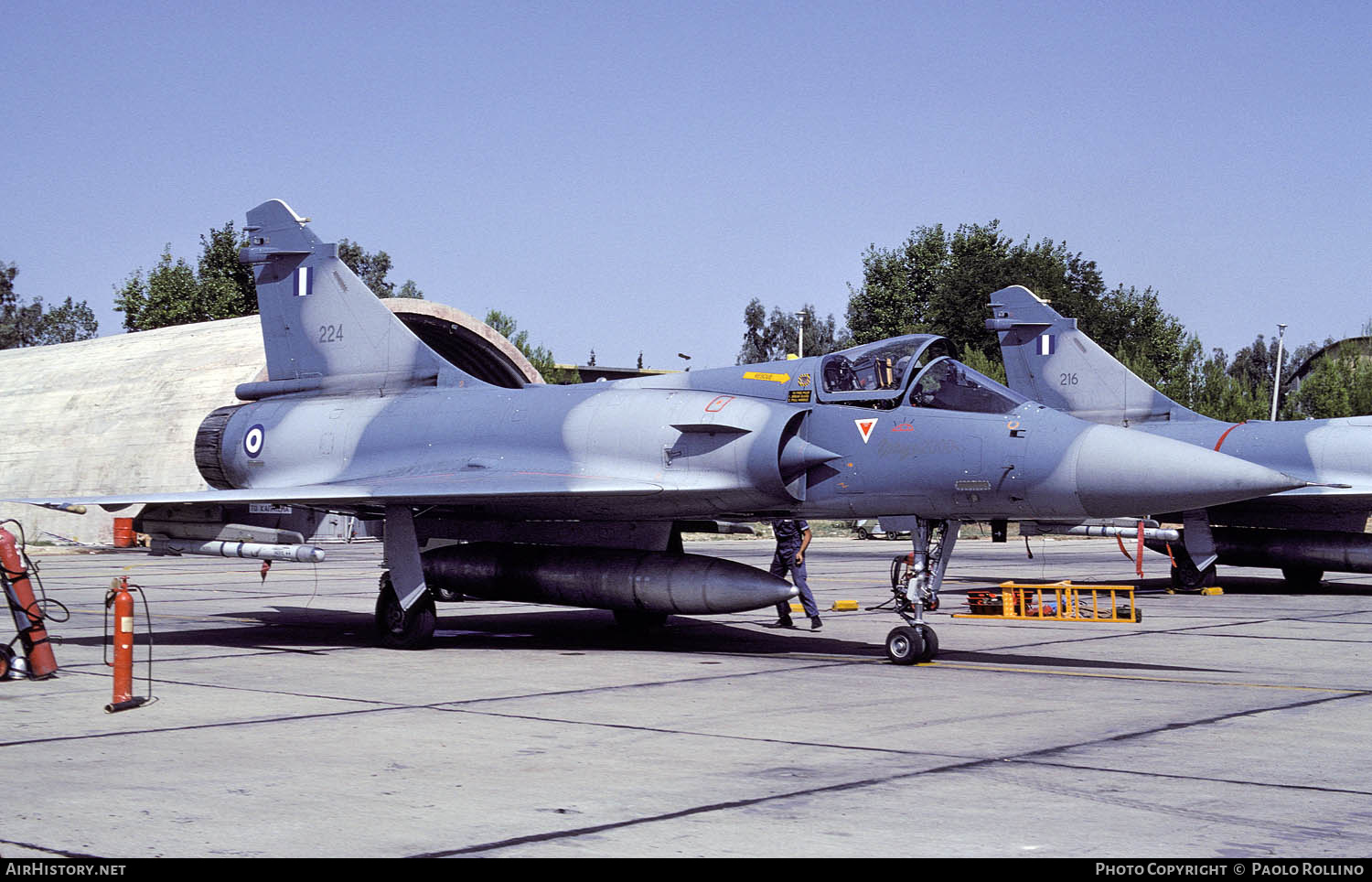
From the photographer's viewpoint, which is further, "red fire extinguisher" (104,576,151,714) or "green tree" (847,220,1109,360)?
"green tree" (847,220,1109,360)

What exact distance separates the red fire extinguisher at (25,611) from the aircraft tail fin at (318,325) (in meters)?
5.38

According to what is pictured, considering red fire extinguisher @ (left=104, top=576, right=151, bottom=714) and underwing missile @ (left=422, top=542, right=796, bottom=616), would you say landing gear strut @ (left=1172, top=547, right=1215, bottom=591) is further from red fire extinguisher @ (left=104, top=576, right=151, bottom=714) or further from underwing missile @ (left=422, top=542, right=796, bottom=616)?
red fire extinguisher @ (left=104, top=576, right=151, bottom=714)

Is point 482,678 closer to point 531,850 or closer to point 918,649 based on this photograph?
point 918,649

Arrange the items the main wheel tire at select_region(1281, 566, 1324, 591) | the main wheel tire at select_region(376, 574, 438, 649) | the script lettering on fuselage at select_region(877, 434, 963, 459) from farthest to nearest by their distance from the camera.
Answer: the main wheel tire at select_region(1281, 566, 1324, 591) < the main wheel tire at select_region(376, 574, 438, 649) < the script lettering on fuselage at select_region(877, 434, 963, 459)

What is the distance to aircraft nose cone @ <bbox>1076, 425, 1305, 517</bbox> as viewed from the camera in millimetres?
9914

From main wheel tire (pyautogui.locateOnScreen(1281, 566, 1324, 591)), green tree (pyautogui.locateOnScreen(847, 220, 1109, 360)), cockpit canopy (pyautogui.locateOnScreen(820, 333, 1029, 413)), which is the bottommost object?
main wheel tire (pyautogui.locateOnScreen(1281, 566, 1324, 591))

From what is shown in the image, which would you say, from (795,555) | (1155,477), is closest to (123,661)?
(1155,477)

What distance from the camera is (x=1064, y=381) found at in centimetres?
2294

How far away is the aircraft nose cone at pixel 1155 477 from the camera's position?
9.91 m

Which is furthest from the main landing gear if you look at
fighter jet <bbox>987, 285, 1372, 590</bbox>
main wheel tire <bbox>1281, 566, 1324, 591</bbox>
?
main wheel tire <bbox>1281, 566, 1324, 591</bbox>

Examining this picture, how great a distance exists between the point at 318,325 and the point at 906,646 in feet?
26.7

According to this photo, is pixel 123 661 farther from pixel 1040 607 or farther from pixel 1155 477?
pixel 1040 607

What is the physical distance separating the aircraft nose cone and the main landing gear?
1.37 metres
